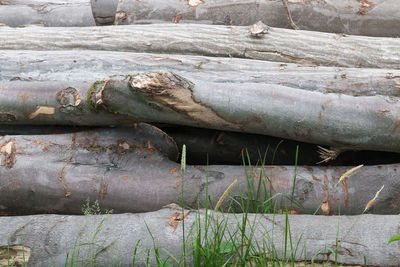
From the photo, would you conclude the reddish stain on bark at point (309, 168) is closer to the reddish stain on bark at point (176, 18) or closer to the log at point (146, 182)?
the log at point (146, 182)

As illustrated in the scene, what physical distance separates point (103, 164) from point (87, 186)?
0.44 ft

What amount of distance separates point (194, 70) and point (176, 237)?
1.09 metres

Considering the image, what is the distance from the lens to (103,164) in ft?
7.33

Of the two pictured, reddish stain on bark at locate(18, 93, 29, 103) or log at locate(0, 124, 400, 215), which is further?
reddish stain on bark at locate(18, 93, 29, 103)

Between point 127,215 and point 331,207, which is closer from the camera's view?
point 127,215

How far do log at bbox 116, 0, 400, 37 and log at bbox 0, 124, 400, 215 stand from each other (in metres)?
1.52

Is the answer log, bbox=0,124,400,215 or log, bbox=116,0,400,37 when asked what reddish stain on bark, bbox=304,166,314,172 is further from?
log, bbox=116,0,400,37

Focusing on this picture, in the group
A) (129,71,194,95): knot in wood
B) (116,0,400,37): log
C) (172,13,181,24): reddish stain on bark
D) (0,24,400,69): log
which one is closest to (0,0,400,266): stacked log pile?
(129,71,194,95): knot in wood

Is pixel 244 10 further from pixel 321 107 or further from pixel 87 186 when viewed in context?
pixel 87 186

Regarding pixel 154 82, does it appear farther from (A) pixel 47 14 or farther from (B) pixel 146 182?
(A) pixel 47 14

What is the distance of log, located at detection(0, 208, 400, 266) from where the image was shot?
1.70 meters

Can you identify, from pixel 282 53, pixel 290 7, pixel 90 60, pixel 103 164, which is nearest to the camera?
pixel 103 164

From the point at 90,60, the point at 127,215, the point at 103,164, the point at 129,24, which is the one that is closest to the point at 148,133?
the point at 103,164

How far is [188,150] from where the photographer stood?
2529mm
